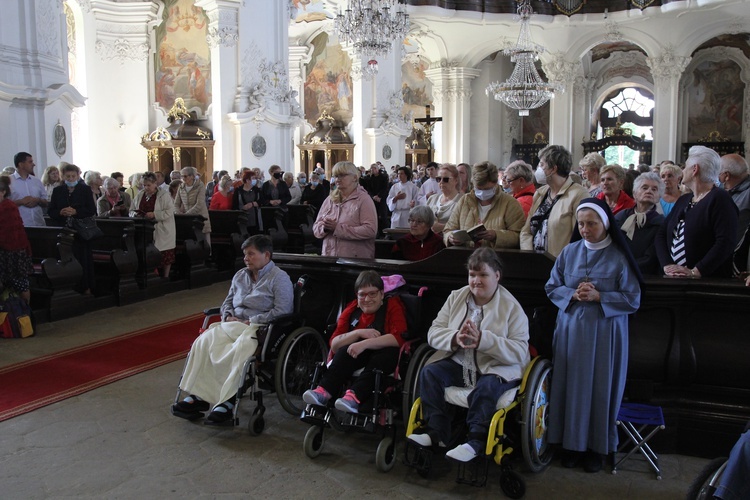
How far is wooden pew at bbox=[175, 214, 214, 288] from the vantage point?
9625 mm

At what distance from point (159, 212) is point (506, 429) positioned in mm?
6482

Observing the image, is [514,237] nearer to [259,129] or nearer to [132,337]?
[132,337]

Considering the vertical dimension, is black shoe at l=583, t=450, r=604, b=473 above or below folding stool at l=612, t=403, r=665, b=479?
below

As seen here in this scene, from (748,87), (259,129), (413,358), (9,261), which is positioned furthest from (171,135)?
(748,87)

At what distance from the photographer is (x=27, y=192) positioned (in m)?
8.58

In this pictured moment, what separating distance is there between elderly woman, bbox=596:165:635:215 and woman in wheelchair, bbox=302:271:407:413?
172 cm

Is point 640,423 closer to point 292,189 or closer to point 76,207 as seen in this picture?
point 76,207

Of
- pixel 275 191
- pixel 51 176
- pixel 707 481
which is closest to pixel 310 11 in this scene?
pixel 275 191

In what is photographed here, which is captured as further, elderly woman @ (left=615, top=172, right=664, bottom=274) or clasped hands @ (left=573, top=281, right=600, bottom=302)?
elderly woman @ (left=615, top=172, right=664, bottom=274)

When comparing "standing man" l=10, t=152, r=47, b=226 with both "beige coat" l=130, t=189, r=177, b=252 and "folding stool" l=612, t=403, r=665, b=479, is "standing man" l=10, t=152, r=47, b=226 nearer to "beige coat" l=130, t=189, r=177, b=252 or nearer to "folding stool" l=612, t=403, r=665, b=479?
"beige coat" l=130, t=189, r=177, b=252

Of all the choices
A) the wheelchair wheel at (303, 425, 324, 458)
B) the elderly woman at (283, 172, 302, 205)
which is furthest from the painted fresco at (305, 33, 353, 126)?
the wheelchair wheel at (303, 425, 324, 458)

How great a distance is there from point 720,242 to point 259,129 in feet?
44.7

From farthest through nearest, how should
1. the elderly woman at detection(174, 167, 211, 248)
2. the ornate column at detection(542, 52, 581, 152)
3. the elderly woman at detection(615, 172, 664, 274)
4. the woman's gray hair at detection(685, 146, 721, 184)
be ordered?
the ornate column at detection(542, 52, 581, 152)
the elderly woman at detection(174, 167, 211, 248)
the elderly woman at detection(615, 172, 664, 274)
the woman's gray hair at detection(685, 146, 721, 184)

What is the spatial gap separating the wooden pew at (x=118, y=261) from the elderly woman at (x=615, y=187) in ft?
19.3
